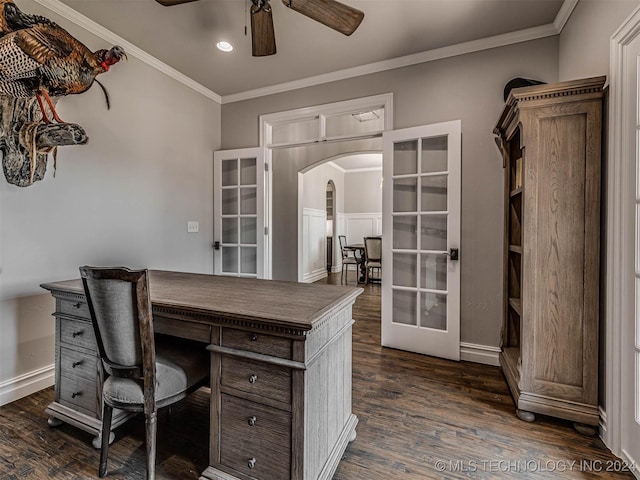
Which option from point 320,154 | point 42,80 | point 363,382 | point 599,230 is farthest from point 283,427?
point 320,154

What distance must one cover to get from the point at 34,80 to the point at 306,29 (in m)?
1.86

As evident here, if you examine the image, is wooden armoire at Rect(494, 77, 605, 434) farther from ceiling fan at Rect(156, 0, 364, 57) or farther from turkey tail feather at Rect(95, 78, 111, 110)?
turkey tail feather at Rect(95, 78, 111, 110)

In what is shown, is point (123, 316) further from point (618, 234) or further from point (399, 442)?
point (618, 234)

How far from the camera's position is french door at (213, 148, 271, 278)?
11.6ft

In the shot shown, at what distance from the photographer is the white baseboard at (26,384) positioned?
1988 millimetres

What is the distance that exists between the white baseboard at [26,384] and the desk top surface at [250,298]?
923 millimetres

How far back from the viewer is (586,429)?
168 cm

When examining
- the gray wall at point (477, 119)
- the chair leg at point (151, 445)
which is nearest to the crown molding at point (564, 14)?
the gray wall at point (477, 119)

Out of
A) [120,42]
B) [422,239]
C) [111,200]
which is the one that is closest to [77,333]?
[111,200]

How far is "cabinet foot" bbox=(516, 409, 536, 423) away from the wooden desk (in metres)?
1.05

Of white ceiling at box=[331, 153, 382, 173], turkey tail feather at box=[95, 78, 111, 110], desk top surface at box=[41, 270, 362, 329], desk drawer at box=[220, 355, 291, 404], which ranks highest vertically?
white ceiling at box=[331, 153, 382, 173]

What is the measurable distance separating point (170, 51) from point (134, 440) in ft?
10.0

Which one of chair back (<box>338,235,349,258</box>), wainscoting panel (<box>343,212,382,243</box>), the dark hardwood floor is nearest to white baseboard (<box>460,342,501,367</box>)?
the dark hardwood floor

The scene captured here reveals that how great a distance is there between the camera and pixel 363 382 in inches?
→ 89.9
